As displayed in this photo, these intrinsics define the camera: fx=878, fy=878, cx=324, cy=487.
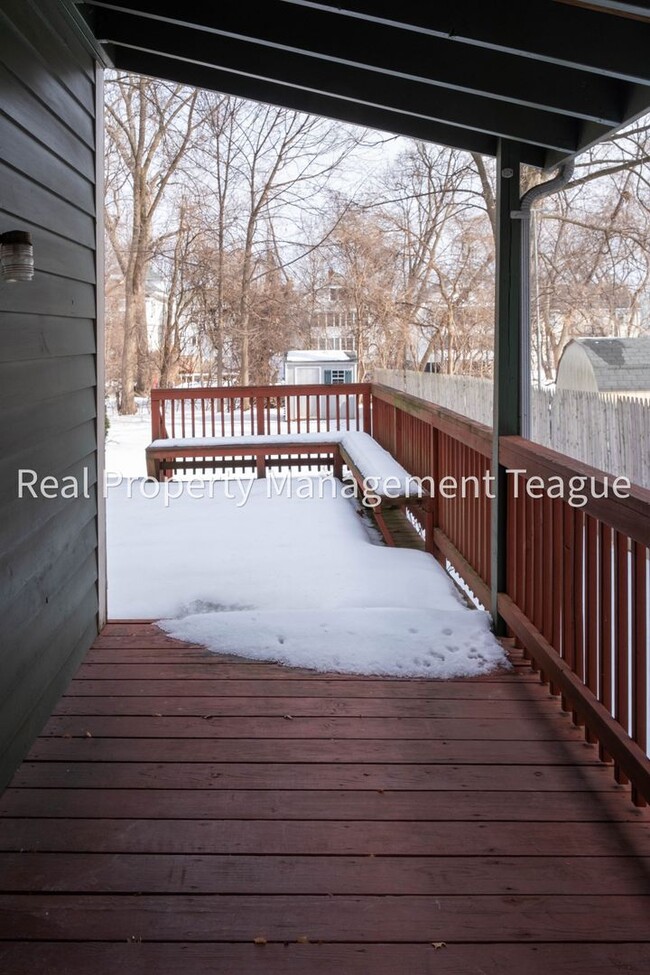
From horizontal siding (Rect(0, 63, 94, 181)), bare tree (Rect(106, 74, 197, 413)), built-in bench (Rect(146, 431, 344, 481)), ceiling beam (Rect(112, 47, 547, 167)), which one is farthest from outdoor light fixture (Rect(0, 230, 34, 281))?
bare tree (Rect(106, 74, 197, 413))

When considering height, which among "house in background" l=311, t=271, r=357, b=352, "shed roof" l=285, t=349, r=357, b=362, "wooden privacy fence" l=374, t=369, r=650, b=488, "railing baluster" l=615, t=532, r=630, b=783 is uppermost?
"house in background" l=311, t=271, r=357, b=352

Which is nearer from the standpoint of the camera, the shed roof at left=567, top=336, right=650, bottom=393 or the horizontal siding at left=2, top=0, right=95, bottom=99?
the horizontal siding at left=2, top=0, right=95, bottom=99

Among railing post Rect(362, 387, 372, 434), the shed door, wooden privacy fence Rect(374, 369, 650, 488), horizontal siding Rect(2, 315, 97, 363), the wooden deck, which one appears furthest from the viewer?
the shed door

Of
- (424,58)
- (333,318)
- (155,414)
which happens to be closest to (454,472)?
(424,58)

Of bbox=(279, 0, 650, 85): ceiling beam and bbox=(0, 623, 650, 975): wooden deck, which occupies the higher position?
bbox=(279, 0, 650, 85): ceiling beam

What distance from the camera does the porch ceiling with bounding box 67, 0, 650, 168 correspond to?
8.03 ft

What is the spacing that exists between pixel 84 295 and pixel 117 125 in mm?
16084

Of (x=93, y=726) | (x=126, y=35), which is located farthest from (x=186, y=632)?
(x=126, y=35)

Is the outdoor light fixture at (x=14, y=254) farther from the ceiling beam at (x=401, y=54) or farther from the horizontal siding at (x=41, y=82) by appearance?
the ceiling beam at (x=401, y=54)

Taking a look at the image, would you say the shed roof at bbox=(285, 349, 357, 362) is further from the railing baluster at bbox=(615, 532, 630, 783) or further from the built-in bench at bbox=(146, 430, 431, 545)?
the railing baluster at bbox=(615, 532, 630, 783)

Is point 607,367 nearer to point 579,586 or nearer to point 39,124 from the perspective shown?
point 579,586

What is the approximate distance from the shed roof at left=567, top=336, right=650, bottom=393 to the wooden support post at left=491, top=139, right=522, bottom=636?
5707 mm

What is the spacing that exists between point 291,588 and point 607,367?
18.6 feet

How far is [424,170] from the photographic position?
54.1 ft
